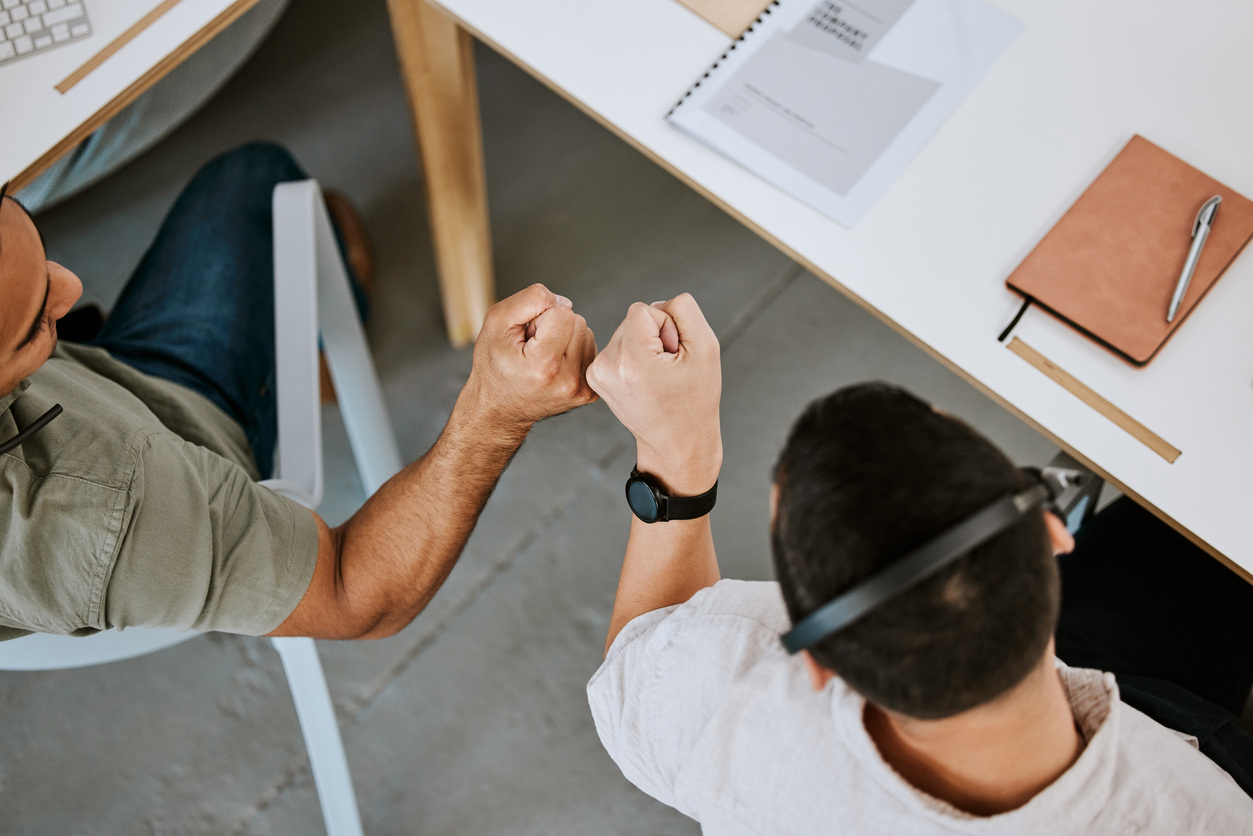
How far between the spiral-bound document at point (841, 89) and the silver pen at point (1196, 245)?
275 millimetres

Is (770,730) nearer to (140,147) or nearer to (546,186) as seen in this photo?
(546,186)

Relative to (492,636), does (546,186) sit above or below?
above

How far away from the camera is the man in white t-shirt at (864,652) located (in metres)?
0.46

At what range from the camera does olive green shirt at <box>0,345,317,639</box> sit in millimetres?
670

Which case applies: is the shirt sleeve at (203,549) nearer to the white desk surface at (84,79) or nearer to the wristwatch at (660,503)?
the wristwatch at (660,503)

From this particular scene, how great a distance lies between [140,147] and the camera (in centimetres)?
164

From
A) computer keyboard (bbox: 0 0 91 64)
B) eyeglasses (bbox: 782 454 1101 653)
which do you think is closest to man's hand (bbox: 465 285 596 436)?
eyeglasses (bbox: 782 454 1101 653)

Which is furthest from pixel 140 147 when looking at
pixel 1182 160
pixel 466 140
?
pixel 1182 160

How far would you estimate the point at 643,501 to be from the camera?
79 centimetres

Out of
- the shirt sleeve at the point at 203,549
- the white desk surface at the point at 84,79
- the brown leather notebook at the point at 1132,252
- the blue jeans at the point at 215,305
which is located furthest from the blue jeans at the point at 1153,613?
the white desk surface at the point at 84,79

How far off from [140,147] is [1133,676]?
5.97 ft

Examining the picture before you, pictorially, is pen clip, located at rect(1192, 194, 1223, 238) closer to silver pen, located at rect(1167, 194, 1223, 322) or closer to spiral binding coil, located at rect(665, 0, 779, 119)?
silver pen, located at rect(1167, 194, 1223, 322)

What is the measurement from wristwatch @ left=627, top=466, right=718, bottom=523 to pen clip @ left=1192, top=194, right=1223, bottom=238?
1.88 feet

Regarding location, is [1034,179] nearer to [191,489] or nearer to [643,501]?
[643,501]
